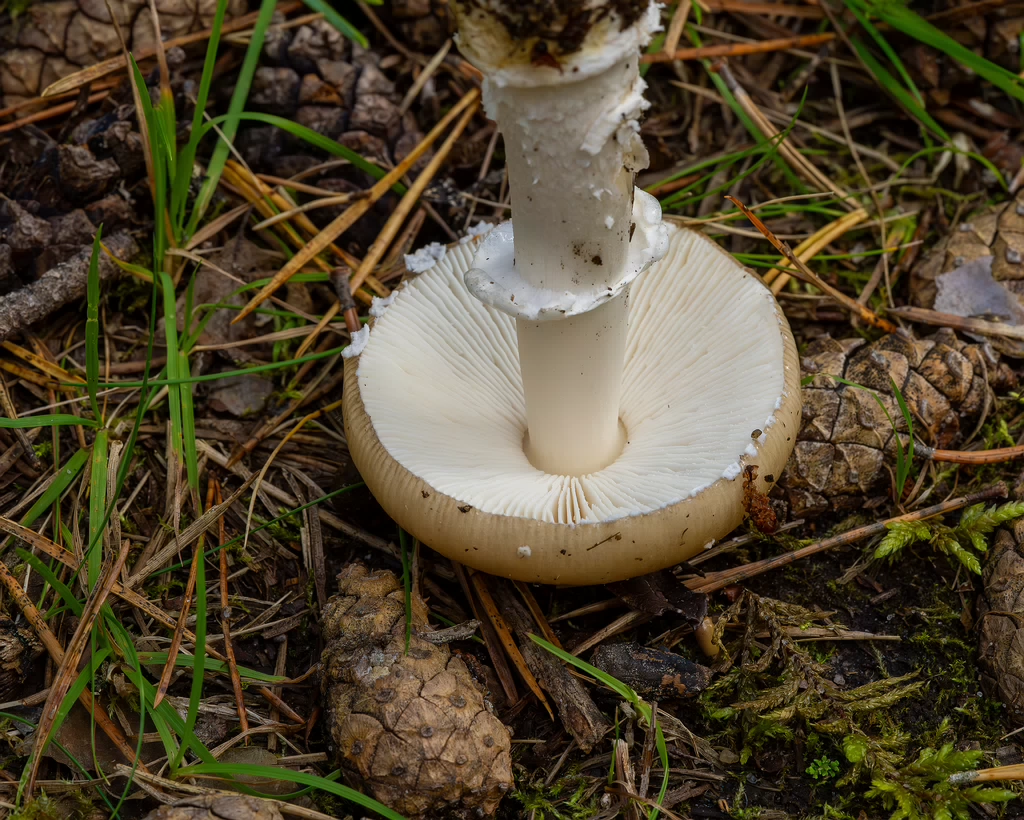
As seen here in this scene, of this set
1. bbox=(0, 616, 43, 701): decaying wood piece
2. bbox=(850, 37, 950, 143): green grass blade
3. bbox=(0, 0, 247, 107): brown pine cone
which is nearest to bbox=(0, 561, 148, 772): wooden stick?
bbox=(0, 616, 43, 701): decaying wood piece

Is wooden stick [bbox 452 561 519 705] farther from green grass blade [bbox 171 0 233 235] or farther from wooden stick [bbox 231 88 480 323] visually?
green grass blade [bbox 171 0 233 235]

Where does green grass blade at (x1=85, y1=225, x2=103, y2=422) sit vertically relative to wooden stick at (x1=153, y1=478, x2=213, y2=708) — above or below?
above

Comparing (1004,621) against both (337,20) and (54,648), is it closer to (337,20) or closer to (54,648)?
(54,648)

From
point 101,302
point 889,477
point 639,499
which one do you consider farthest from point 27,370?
point 889,477

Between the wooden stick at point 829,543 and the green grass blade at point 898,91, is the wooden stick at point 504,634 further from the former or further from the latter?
the green grass blade at point 898,91

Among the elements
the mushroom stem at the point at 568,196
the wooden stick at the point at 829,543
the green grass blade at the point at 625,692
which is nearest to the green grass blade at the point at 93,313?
the mushroom stem at the point at 568,196

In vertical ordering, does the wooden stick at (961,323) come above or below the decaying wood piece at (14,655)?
above
